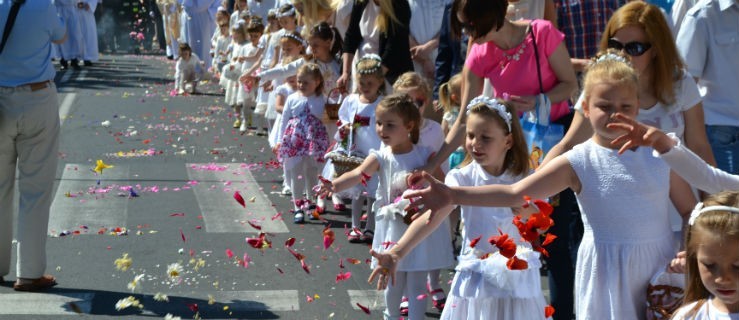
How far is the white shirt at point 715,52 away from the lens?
647 cm

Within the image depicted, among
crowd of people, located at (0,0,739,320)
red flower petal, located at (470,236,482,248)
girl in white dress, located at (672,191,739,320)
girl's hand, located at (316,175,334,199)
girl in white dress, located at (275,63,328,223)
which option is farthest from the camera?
girl in white dress, located at (275,63,328,223)

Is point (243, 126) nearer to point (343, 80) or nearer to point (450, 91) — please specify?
point (343, 80)

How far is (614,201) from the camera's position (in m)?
4.53

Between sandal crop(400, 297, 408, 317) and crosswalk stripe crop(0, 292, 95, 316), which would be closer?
sandal crop(400, 297, 408, 317)

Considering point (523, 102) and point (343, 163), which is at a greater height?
point (523, 102)

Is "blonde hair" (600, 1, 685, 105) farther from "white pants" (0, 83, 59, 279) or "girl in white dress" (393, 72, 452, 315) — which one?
"white pants" (0, 83, 59, 279)

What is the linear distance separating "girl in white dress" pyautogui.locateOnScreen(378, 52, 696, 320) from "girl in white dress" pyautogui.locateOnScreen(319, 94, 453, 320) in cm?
190

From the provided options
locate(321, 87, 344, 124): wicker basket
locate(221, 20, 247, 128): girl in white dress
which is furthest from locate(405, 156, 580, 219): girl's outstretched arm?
locate(221, 20, 247, 128): girl in white dress

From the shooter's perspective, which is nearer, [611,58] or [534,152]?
[611,58]

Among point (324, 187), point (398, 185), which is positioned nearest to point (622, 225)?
point (324, 187)

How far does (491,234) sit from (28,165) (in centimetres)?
347

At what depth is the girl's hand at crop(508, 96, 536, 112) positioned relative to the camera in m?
6.09

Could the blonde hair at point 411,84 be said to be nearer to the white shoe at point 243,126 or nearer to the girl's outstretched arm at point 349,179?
the girl's outstretched arm at point 349,179

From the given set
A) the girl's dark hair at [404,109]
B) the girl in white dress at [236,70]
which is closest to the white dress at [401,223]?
the girl's dark hair at [404,109]
